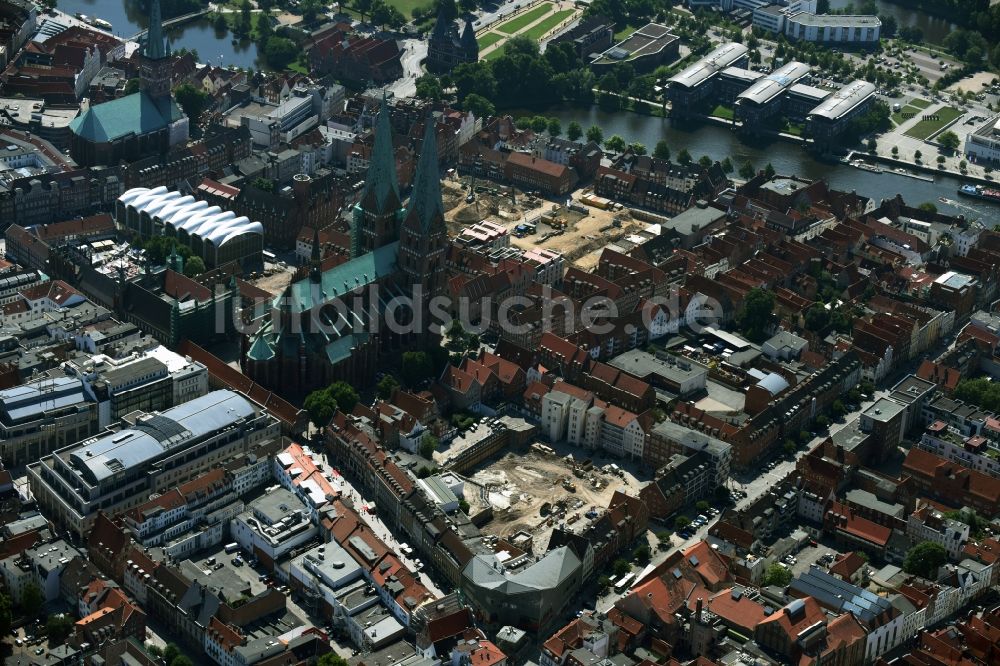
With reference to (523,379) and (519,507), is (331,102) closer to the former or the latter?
(523,379)

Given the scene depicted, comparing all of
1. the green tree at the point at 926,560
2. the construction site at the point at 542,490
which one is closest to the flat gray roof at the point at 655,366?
the construction site at the point at 542,490

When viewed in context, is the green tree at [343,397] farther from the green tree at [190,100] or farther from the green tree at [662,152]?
the green tree at [662,152]

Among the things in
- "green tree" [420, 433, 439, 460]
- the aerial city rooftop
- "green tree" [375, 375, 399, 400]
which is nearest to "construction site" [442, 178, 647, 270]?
the aerial city rooftop

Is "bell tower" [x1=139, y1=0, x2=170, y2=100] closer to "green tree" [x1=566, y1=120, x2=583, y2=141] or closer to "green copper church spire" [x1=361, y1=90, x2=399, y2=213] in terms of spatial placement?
"green copper church spire" [x1=361, y1=90, x2=399, y2=213]

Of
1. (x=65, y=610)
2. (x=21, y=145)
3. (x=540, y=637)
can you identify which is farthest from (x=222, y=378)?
(x=21, y=145)

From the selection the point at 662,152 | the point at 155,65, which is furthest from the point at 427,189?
the point at 662,152
